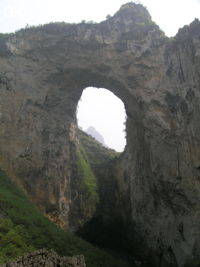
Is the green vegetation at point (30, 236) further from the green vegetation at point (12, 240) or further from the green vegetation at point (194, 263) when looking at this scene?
the green vegetation at point (194, 263)

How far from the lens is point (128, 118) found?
24219 millimetres

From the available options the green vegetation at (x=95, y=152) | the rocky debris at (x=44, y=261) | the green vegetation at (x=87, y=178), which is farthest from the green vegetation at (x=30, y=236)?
the green vegetation at (x=95, y=152)

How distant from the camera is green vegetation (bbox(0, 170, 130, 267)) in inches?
515

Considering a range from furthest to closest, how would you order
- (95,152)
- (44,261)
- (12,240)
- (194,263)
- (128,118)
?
(95,152), (128,118), (194,263), (12,240), (44,261)

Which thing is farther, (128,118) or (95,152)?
(95,152)

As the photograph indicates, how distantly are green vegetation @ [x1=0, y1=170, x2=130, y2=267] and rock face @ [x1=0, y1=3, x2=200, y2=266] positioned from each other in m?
3.87

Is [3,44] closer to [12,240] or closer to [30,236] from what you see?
[30,236]

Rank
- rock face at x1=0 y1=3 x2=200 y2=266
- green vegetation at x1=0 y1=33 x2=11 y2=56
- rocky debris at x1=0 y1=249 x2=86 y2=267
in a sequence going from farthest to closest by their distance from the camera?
green vegetation at x1=0 y1=33 x2=11 y2=56 → rock face at x1=0 y1=3 x2=200 y2=266 → rocky debris at x1=0 y1=249 x2=86 y2=267

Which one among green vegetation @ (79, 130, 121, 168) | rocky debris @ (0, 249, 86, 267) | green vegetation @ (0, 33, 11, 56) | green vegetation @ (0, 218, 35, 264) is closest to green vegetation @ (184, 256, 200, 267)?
green vegetation @ (0, 218, 35, 264)

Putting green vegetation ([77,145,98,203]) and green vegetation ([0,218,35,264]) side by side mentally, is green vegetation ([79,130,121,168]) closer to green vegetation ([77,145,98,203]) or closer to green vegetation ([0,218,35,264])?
green vegetation ([77,145,98,203])

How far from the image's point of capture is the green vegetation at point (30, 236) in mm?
13086

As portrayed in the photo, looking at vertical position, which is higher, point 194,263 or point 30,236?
point 194,263

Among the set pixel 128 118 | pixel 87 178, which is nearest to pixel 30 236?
pixel 87 178

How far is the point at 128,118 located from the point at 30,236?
12.8 metres
